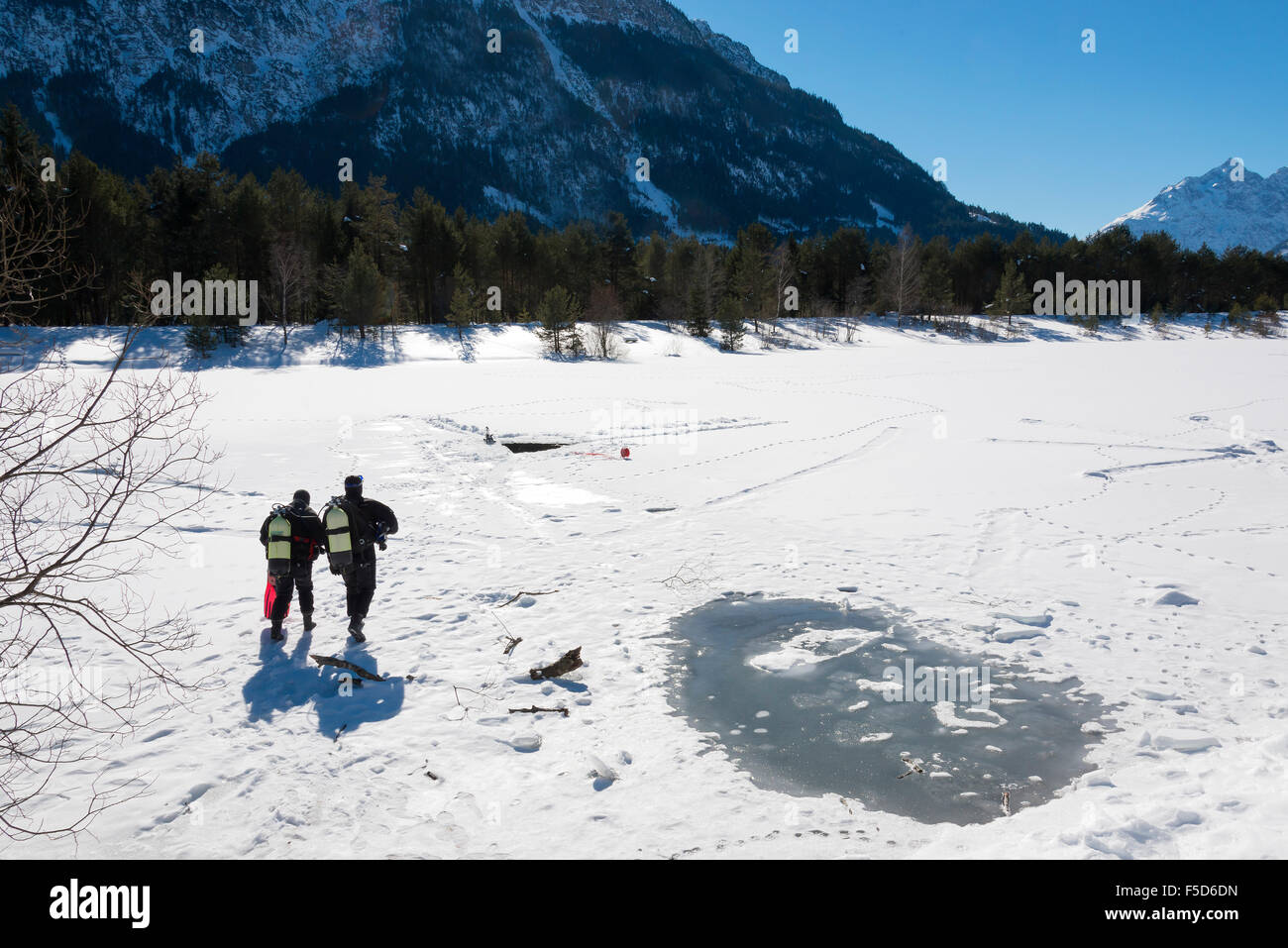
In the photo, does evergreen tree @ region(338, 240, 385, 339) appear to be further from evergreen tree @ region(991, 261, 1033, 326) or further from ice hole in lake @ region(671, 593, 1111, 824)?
evergreen tree @ region(991, 261, 1033, 326)

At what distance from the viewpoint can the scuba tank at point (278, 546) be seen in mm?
7516

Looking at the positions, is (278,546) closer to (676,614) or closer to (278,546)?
(278,546)

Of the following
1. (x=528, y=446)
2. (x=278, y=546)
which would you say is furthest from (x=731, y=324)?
(x=278, y=546)

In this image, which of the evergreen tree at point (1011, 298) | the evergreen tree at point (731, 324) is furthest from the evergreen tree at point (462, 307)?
the evergreen tree at point (1011, 298)

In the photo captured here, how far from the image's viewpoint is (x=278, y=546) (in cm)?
755

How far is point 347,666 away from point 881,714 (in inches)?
209

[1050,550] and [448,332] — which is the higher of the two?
[448,332]

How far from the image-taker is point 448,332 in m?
49.1

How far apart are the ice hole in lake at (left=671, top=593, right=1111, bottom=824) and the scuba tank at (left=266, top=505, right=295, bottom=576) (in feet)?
14.7

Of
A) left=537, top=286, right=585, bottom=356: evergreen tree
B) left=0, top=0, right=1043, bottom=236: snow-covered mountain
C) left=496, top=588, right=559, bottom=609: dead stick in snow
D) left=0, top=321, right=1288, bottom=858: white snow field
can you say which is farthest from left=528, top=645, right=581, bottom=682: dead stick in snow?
left=0, top=0, right=1043, bottom=236: snow-covered mountain

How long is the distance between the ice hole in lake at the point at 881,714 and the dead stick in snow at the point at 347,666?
3073mm
